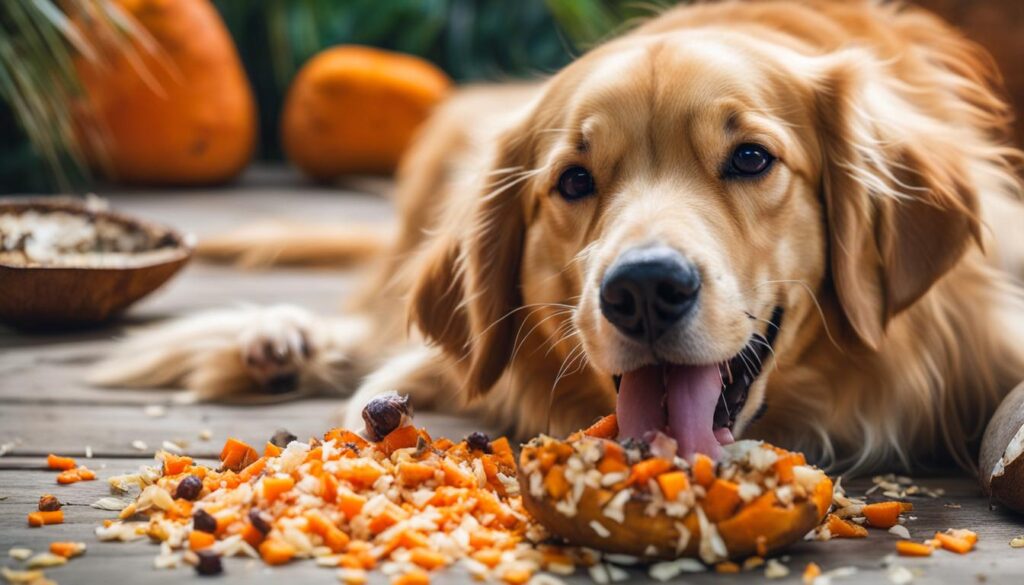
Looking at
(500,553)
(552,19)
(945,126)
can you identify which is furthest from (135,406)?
(552,19)

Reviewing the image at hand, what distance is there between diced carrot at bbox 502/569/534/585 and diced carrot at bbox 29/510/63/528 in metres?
0.72

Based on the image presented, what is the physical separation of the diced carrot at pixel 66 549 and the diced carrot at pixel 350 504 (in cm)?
37

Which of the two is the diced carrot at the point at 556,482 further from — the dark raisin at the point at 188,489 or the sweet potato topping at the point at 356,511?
the dark raisin at the point at 188,489

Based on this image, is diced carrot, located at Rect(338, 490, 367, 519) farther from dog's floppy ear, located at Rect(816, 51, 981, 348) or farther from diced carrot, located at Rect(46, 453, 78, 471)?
dog's floppy ear, located at Rect(816, 51, 981, 348)

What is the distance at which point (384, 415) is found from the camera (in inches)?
75.0

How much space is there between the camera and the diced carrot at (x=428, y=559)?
1.57 meters

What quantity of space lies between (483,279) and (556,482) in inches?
30.8

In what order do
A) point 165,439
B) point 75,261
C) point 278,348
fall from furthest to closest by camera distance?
point 75,261, point 278,348, point 165,439

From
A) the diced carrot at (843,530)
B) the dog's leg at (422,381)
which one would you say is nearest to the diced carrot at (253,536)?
the diced carrot at (843,530)

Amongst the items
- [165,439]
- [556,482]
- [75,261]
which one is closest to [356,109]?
[75,261]

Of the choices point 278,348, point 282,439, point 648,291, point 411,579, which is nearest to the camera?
point 411,579

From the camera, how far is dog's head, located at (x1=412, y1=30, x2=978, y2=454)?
1.81 meters

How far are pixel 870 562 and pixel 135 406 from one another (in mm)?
1657

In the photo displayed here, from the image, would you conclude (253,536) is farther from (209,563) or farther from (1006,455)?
(1006,455)
